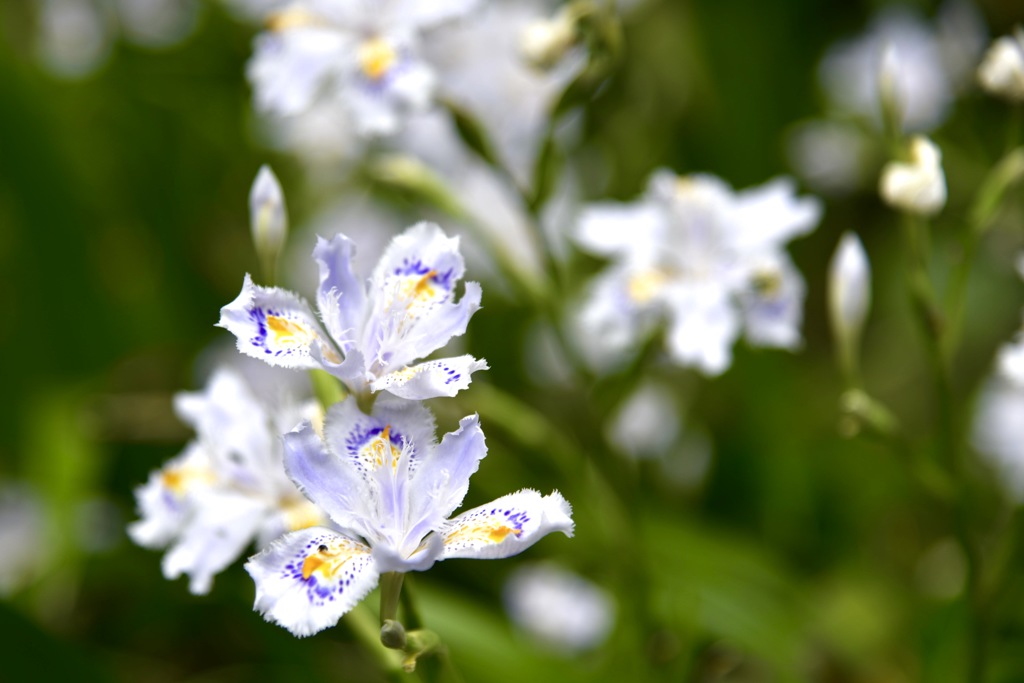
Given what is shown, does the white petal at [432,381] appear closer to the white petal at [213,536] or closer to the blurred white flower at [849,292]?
the white petal at [213,536]

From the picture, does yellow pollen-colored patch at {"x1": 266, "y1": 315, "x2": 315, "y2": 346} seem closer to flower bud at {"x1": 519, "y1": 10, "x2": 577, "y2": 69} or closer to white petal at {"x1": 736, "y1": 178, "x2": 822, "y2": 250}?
flower bud at {"x1": 519, "y1": 10, "x2": 577, "y2": 69}

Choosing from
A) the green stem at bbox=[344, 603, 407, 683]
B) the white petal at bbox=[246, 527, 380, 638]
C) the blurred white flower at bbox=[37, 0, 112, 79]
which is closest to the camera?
the white petal at bbox=[246, 527, 380, 638]

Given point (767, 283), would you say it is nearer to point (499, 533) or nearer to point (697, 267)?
point (697, 267)

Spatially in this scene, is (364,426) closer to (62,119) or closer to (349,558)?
(349,558)

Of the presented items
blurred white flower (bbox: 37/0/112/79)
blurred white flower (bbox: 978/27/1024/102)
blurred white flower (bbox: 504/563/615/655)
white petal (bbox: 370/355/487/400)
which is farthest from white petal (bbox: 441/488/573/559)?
blurred white flower (bbox: 37/0/112/79)

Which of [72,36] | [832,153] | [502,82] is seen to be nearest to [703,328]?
[502,82]

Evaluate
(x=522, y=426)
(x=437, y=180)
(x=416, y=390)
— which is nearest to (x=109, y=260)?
(x=437, y=180)

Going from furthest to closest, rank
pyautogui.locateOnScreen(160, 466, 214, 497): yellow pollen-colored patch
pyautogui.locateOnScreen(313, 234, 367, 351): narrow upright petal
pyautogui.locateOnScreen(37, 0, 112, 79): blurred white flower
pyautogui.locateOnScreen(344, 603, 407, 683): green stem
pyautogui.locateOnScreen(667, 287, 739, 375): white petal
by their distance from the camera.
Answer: pyautogui.locateOnScreen(37, 0, 112, 79): blurred white flower → pyautogui.locateOnScreen(667, 287, 739, 375): white petal → pyautogui.locateOnScreen(160, 466, 214, 497): yellow pollen-colored patch → pyautogui.locateOnScreen(344, 603, 407, 683): green stem → pyautogui.locateOnScreen(313, 234, 367, 351): narrow upright petal
